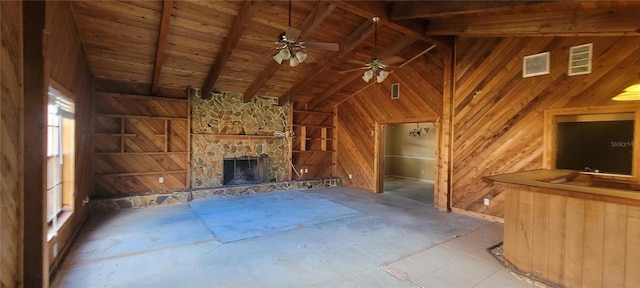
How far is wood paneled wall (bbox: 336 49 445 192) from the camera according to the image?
6051mm

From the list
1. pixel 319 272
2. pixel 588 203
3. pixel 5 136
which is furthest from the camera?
pixel 319 272

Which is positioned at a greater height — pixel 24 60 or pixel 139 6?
pixel 139 6

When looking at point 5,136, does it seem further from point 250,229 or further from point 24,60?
point 250,229

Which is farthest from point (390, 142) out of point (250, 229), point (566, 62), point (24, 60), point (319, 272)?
point (24, 60)

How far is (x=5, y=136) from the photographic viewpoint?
182 centimetres

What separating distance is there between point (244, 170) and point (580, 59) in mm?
7317

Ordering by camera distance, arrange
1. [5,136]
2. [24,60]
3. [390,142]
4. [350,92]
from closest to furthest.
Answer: [5,136] < [24,60] < [350,92] < [390,142]

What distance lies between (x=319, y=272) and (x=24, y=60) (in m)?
3.20

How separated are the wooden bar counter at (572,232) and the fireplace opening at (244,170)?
598 cm

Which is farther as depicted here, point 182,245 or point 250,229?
point 250,229

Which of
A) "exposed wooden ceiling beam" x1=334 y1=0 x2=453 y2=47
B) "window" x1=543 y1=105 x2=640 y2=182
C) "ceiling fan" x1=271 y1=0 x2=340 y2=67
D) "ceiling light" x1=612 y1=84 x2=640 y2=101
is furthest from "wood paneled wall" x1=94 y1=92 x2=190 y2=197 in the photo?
"ceiling light" x1=612 y1=84 x2=640 y2=101

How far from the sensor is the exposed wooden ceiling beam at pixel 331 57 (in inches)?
199

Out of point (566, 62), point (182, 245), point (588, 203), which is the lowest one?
point (182, 245)

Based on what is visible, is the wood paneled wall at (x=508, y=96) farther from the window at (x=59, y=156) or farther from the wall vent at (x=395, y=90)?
the window at (x=59, y=156)
